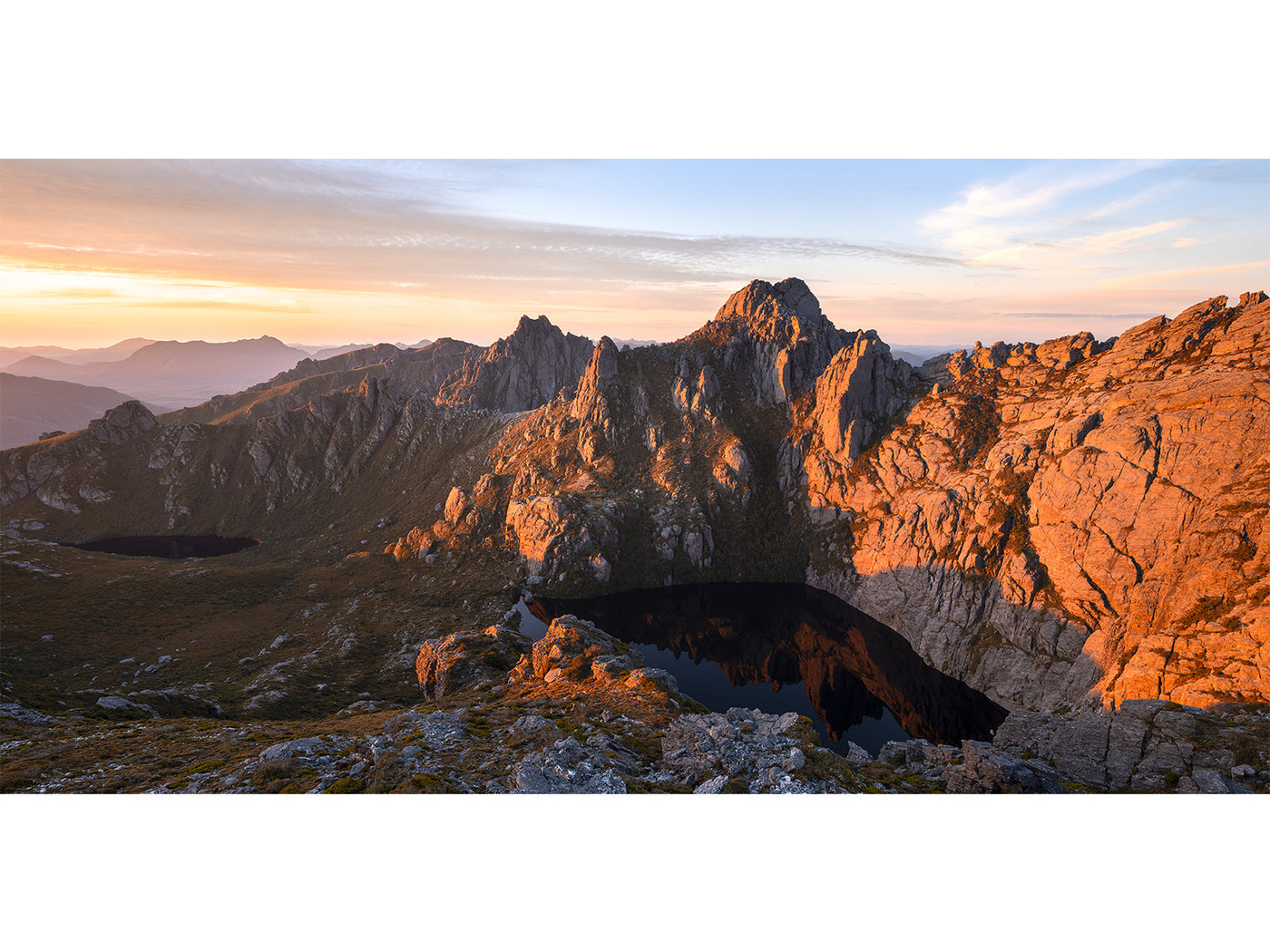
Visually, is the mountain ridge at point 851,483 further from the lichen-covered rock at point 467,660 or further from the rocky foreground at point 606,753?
the lichen-covered rock at point 467,660

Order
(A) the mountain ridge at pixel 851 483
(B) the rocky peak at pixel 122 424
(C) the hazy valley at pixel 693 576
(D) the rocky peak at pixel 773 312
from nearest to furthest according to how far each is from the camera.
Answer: (C) the hazy valley at pixel 693 576, (A) the mountain ridge at pixel 851 483, (D) the rocky peak at pixel 773 312, (B) the rocky peak at pixel 122 424

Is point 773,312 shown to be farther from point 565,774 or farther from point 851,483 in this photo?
point 565,774

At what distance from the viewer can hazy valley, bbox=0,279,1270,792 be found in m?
25.1

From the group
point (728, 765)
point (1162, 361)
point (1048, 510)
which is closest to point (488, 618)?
point (728, 765)

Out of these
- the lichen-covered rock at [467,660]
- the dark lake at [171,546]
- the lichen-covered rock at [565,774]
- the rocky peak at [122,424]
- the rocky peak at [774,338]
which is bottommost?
the dark lake at [171,546]

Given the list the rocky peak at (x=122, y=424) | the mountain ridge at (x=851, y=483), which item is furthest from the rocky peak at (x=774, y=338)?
the rocky peak at (x=122, y=424)

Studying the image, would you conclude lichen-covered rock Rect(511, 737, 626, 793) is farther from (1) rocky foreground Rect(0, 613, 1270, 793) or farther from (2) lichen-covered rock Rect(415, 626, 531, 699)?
(2) lichen-covered rock Rect(415, 626, 531, 699)

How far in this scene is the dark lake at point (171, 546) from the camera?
396 ft

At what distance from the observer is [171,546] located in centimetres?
12588

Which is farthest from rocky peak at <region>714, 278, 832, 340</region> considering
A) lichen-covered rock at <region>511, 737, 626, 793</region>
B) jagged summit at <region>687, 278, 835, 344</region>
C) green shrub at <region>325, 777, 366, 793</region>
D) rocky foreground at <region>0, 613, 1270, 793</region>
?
green shrub at <region>325, 777, 366, 793</region>

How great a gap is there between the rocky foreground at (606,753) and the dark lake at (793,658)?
970 inches

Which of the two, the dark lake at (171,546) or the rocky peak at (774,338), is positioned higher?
the rocky peak at (774,338)

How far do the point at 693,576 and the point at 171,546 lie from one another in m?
143

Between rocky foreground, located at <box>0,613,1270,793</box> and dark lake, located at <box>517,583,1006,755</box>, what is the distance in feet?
80.9
